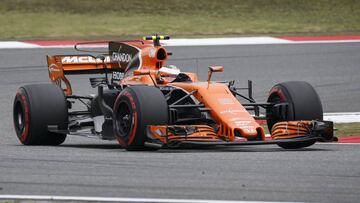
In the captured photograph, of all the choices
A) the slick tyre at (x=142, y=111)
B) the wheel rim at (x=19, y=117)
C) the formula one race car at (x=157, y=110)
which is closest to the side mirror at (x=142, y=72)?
the formula one race car at (x=157, y=110)

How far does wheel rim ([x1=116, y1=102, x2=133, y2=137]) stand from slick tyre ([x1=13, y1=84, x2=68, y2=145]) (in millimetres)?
1309

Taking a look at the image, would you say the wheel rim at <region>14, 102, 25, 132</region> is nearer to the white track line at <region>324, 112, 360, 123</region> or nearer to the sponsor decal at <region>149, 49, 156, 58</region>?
the sponsor decal at <region>149, 49, 156, 58</region>

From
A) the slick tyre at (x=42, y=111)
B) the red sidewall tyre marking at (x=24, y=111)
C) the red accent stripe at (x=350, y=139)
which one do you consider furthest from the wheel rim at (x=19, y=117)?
the red accent stripe at (x=350, y=139)

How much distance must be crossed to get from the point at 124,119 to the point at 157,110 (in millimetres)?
644

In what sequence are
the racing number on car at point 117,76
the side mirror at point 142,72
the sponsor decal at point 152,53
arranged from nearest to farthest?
the side mirror at point 142,72 → the sponsor decal at point 152,53 → the racing number on car at point 117,76

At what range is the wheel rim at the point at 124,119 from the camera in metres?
11.3

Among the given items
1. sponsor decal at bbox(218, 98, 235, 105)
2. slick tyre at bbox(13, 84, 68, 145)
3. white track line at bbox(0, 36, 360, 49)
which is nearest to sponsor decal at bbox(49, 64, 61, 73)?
slick tyre at bbox(13, 84, 68, 145)

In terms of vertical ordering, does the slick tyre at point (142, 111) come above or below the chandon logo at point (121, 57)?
below

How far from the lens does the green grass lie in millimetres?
27688

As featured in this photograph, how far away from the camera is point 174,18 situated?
98.0 feet

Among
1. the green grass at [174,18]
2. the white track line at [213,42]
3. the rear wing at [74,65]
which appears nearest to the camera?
the rear wing at [74,65]

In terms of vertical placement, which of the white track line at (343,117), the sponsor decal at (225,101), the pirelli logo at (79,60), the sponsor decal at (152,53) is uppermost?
the sponsor decal at (152,53)

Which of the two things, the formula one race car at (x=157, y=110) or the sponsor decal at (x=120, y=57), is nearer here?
the formula one race car at (x=157, y=110)

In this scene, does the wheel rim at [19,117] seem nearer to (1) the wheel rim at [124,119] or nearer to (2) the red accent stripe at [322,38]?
(1) the wheel rim at [124,119]
